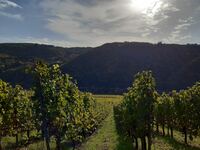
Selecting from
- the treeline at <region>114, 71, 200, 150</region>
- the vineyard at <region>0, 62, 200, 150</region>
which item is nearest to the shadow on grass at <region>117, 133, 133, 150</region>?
the vineyard at <region>0, 62, 200, 150</region>

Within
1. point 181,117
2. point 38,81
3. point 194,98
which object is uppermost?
point 38,81

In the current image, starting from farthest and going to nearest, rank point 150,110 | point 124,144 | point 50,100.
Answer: point 124,144, point 150,110, point 50,100

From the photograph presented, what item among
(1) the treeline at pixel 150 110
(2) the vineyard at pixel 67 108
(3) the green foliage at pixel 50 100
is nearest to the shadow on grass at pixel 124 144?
(2) the vineyard at pixel 67 108

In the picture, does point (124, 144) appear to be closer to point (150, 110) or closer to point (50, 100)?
point (150, 110)

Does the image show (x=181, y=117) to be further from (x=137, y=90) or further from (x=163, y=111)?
(x=137, y=90)

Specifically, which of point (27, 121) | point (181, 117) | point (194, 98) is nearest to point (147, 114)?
point (194, 98)

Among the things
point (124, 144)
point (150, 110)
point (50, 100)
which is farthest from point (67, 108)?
point (124, 144)

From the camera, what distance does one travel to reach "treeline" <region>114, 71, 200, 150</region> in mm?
50625

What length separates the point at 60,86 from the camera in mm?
44500

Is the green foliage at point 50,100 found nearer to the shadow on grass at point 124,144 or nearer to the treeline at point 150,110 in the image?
the treeline at point 150,110

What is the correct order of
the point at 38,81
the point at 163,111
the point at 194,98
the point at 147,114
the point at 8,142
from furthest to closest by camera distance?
the point at 163,111, the point at 8,142, the point at 194,98, the point at 147,114, the point at 38,81

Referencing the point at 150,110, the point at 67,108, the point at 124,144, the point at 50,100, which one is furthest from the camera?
the point at 124,144

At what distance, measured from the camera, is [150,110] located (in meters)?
50.5

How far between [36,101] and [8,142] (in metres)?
40.7
